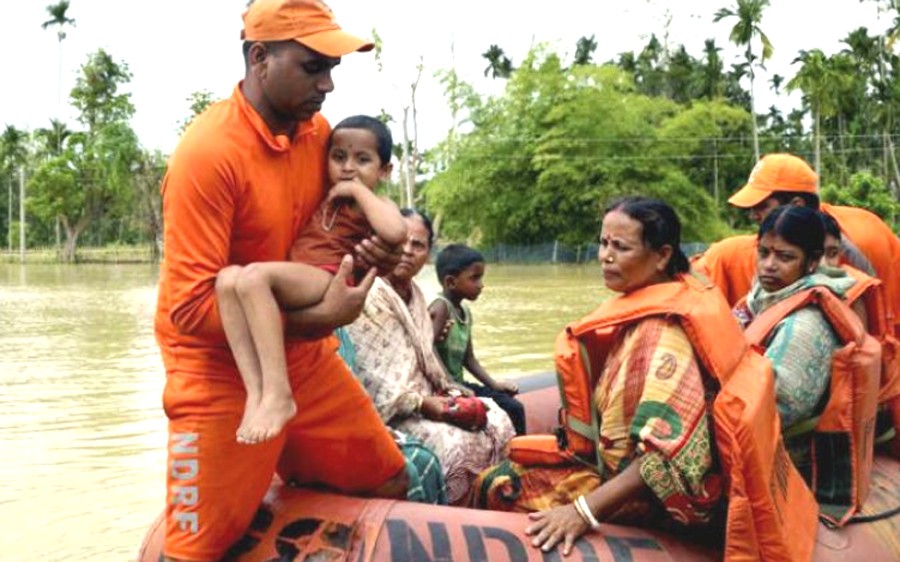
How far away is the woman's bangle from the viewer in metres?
2.96

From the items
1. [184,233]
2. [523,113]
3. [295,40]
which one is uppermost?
[523,113]

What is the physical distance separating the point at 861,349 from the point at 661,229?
0.85 m

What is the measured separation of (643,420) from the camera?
294cm

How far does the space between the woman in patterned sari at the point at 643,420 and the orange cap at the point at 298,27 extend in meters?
0.97

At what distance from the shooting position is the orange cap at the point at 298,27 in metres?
2.64

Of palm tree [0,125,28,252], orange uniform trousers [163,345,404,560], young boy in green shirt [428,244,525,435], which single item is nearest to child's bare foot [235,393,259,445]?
orange uniform trousers [163,345,404,560]

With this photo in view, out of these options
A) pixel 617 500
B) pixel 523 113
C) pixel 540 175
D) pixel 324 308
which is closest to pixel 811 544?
pixel 617 500

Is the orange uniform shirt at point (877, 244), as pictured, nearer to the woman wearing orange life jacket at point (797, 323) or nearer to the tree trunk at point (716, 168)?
the woman wearing orange life jacket at point (797, 323)

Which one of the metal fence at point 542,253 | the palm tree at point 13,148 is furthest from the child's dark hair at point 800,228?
the palm tree at point 13,148

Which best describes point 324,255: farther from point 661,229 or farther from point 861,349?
point 861,349

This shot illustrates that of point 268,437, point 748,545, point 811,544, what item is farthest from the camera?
point 811,544

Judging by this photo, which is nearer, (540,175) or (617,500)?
(617,500)

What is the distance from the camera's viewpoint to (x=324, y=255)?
2.81 m

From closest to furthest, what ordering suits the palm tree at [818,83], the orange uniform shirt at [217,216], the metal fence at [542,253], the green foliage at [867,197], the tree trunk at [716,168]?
the orange uniform shirt at [217,216], the green foliage at [867,197], the metal fence at [542,253], the palm tree at [818,83], the tree trunk at [716,168]
